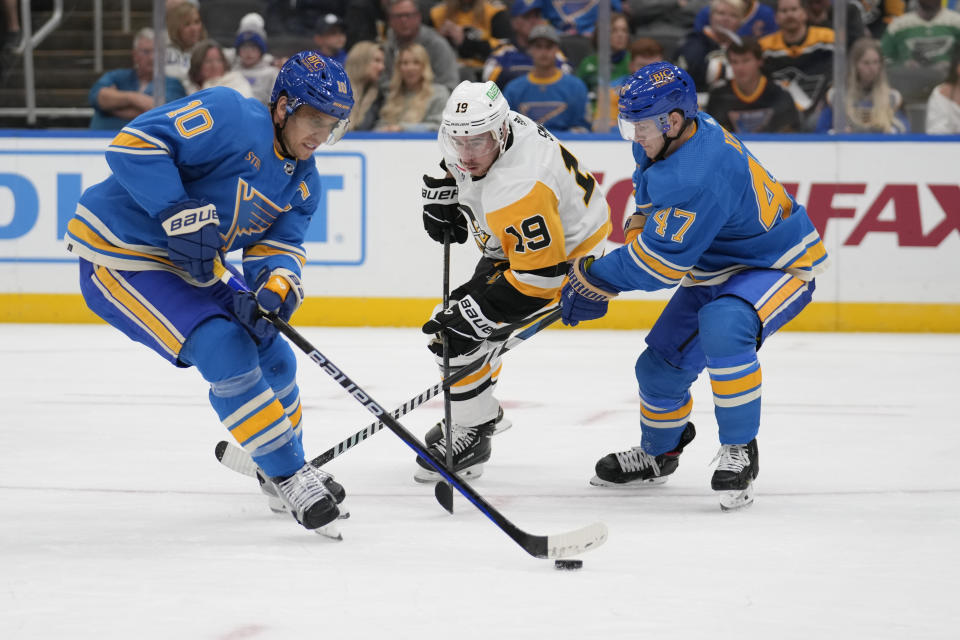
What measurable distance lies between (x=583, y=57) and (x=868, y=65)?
4.66 ft

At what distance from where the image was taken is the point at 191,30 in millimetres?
6363

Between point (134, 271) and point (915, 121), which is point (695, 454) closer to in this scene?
point (134, 271)

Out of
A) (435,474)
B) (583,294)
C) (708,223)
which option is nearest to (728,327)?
(708,223)

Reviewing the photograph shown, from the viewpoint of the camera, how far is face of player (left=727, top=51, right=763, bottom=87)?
6.14 meters

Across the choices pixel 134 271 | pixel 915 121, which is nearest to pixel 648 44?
pixel 915 121

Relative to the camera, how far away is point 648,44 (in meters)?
6.28

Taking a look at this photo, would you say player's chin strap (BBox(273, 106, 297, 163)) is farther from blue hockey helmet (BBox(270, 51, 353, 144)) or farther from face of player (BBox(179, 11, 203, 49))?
face of player (BBox(179, 11, 203, 49))

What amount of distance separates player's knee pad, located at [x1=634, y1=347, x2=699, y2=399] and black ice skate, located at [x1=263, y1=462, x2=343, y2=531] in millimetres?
965

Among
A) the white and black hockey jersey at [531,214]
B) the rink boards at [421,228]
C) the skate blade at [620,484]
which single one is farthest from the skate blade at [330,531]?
the rink boards at [421,228]

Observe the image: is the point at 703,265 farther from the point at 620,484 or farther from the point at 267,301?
the point at 267,301

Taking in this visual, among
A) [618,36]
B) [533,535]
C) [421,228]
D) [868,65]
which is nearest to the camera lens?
[533,535]

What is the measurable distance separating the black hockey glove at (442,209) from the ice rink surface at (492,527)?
66 cm

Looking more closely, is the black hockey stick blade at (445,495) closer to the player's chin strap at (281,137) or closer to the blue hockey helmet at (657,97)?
the player's chin strap at (281,137)

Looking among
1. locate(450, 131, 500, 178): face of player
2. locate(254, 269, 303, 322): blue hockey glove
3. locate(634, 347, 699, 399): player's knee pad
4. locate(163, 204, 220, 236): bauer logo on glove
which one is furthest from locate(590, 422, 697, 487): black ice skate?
locate(163, 204, 220, 236): bauer logo on glove
